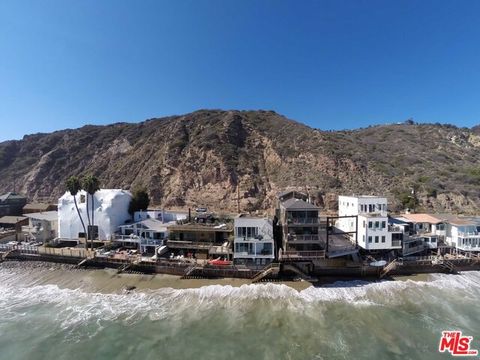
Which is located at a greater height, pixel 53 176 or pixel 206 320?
pixel 53 176

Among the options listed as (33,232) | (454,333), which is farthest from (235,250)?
(33,232)

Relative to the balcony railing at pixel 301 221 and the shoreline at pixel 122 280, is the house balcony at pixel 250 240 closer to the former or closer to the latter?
the balcony railing at pixel 301 221

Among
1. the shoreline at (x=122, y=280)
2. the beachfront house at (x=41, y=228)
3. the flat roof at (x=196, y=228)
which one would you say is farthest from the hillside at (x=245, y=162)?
the shoreline at (x=122, y=280)

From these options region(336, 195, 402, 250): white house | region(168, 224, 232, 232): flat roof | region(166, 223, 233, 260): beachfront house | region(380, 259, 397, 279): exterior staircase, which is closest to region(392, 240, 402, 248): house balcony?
region(336, 195, 402, 250): white house

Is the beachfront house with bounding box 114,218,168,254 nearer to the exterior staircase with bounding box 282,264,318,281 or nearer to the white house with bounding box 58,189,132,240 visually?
the white house with bounding box 58,189,132,240

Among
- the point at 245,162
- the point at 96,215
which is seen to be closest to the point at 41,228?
the point at 96,215

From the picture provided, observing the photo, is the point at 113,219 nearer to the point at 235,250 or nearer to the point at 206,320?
the point at 235,250
